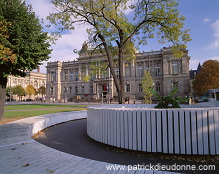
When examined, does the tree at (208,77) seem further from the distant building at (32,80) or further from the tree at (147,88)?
the distant building at (32,80)

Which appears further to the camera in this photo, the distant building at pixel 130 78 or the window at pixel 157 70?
the window at pixel 157 70

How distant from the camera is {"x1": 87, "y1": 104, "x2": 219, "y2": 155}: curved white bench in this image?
4051 mm

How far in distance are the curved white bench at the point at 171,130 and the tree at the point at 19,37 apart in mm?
6618

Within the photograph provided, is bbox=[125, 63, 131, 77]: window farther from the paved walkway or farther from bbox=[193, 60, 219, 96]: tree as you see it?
the paved walkway

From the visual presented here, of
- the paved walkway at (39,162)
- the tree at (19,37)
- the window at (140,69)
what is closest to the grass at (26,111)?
the tree at (19,37)

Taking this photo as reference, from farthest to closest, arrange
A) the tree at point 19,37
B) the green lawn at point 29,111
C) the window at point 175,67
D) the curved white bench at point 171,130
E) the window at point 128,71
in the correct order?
the window at point 128,71 < the window at point 175,67 < the green lawn at point 29,111 < the tree at point 19,37 < the curved white bench at point 171,130

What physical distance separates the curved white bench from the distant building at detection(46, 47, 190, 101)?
35.3m

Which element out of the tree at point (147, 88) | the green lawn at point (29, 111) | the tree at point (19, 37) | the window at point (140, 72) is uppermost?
the window at point (140, 72)

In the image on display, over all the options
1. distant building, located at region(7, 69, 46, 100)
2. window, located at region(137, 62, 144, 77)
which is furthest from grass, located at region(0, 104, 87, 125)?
distant building, located at region(7, 69, 46, 100)

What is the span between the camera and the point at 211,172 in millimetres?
3229

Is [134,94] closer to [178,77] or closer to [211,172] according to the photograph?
[178,77]

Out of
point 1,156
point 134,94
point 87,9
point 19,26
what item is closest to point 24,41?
point 19,26

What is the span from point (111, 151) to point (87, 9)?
34.3 ft

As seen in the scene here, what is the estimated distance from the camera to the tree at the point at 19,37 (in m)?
7.84
